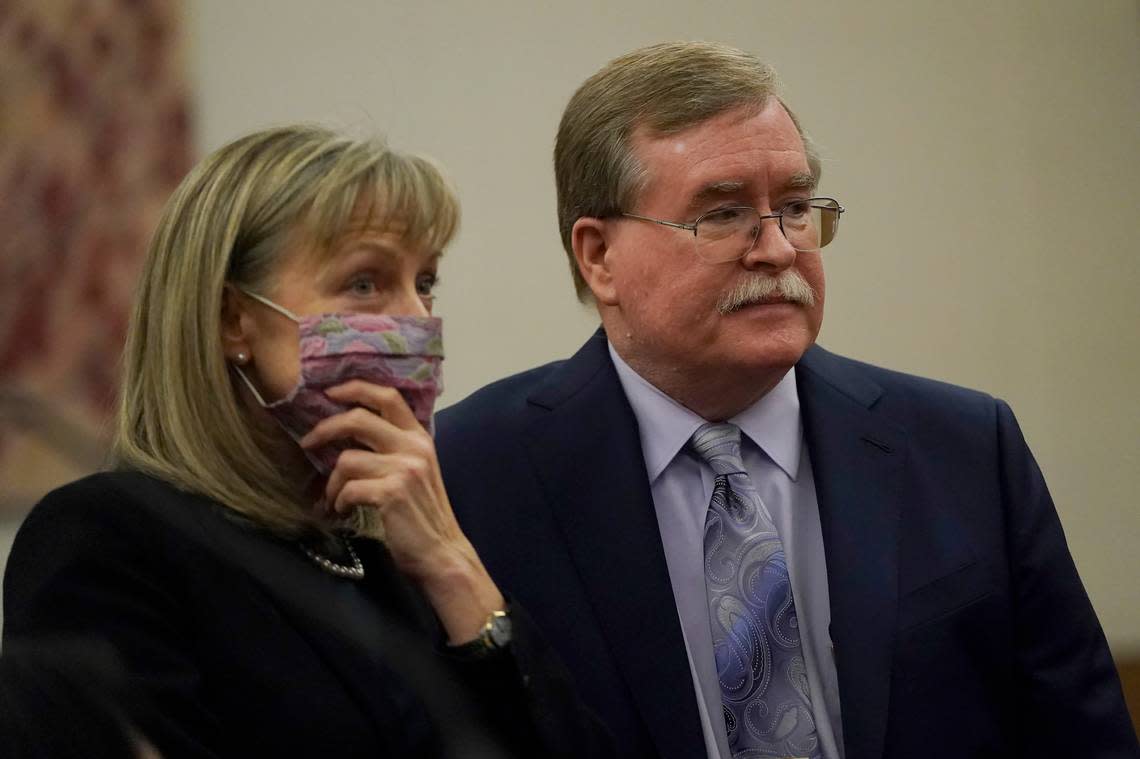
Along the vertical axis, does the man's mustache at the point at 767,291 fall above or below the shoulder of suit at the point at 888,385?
above

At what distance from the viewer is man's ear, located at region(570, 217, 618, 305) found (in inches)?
89.4

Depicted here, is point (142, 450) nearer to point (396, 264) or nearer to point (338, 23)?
point (396, 264)

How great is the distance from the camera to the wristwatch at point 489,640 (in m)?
1.54

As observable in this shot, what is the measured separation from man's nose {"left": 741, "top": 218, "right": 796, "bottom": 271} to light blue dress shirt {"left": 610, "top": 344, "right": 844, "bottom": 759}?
0.22 metres

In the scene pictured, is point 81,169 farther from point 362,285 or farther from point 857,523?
point 857,523

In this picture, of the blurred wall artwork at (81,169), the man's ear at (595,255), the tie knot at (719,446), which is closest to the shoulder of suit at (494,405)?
the man's ear at (595,255)

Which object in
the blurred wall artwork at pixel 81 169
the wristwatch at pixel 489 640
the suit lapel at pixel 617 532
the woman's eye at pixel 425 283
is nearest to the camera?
the wristwatch at pixel 489 640

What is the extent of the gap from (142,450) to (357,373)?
0.26m

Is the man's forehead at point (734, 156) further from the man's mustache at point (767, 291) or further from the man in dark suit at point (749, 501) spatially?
the man's mustache at point (767, 291)

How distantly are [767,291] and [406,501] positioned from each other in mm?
742

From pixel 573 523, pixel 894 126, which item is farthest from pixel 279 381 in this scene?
pixel 894 126

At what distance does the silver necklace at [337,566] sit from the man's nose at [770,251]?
80cm

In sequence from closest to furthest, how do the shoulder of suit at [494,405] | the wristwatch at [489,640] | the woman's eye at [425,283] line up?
the wristwatch at [489,640]
the woman's eye at [425,283]
the shoulder of suit at [494,405]

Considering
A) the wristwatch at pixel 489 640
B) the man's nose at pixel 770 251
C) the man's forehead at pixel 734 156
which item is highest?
the man's forehead at pixel 734 156
